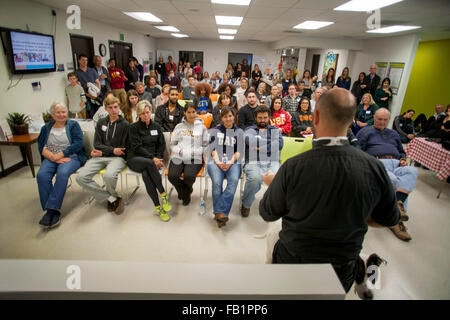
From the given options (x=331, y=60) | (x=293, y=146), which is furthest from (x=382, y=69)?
(x=293, y=146)

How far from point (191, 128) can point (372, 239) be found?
2363mm

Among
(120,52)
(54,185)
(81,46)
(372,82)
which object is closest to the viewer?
(54,185)

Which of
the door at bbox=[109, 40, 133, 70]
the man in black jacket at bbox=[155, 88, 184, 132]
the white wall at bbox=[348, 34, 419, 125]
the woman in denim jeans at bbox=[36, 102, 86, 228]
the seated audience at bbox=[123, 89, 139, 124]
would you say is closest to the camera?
the woman in denim jeans at bbox=[36, 102, 86, 228]

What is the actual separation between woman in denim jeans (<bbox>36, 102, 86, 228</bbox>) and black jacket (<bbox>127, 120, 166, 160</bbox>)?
23.8 inches

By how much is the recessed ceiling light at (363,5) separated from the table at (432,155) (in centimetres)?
212

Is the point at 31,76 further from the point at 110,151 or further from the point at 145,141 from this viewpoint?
the point at 145,141

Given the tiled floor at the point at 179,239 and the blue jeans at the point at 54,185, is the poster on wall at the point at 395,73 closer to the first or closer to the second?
the tiled floor at the point at 179,239

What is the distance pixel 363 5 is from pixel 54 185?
192 inches

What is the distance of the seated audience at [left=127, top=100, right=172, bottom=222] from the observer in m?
2.85

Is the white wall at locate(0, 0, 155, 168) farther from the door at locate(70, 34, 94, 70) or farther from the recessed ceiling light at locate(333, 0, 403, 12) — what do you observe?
the recessed ceiling light at locate(333, 0, 403, 12)

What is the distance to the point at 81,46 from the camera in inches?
234

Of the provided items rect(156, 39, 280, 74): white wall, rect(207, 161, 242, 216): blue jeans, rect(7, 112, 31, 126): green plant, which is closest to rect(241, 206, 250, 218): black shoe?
rect(207, 161, 242, 216): blue jeans
